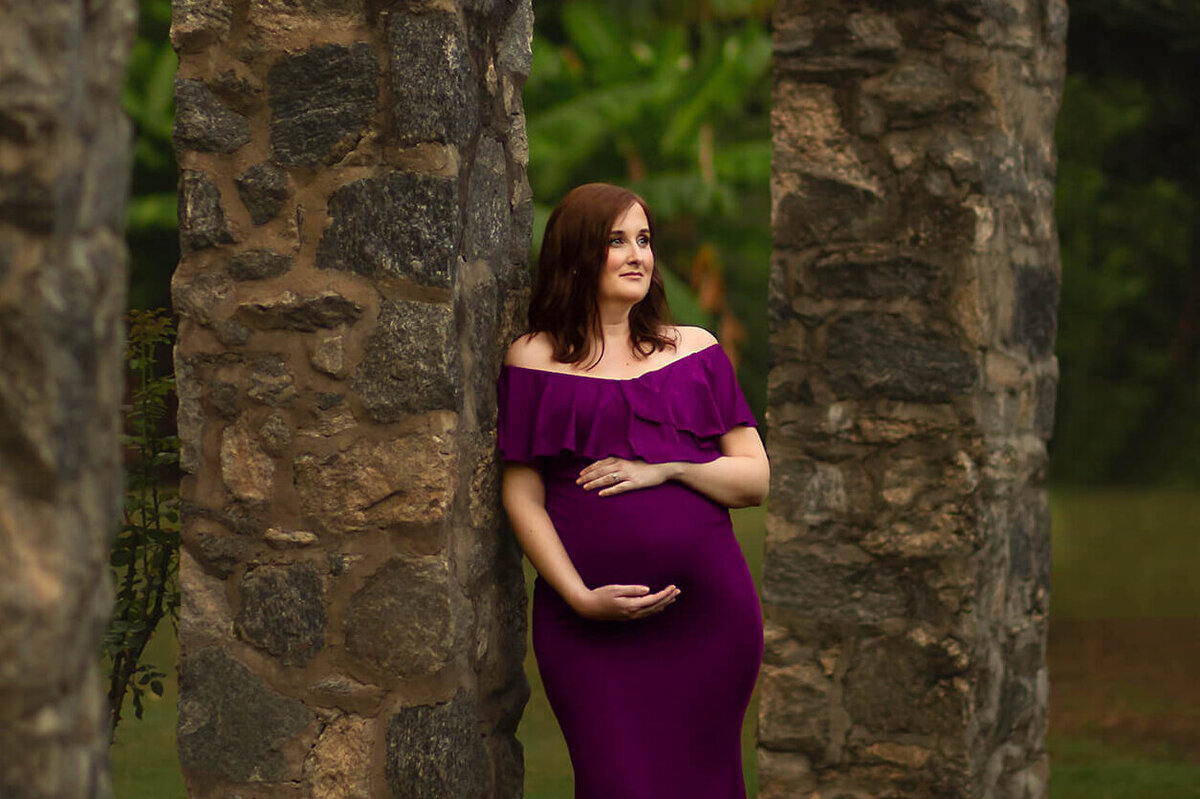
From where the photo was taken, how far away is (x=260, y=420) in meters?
3.09

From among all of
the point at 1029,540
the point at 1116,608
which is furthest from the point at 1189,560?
the point at 1029,540

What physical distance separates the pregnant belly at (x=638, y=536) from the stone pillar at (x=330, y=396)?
0.65ft

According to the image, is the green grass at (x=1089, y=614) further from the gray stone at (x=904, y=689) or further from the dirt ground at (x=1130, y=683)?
the gray stone at (x=904, y=689)

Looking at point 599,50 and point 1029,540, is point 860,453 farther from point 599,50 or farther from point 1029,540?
point 599,50

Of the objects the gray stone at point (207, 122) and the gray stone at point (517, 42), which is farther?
the gray stone at point (517, 42)

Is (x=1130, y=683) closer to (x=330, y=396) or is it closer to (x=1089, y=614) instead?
(x=1089, y=614)

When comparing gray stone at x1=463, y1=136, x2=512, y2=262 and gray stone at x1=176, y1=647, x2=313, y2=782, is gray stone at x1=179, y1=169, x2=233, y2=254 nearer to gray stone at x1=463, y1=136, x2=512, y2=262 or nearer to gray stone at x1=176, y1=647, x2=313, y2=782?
gray stone at x1=463, y1=136, x2=512, y2=262

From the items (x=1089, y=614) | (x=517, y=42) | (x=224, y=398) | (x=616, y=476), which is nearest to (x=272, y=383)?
(x=224, y=398)

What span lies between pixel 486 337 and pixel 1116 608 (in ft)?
31.3

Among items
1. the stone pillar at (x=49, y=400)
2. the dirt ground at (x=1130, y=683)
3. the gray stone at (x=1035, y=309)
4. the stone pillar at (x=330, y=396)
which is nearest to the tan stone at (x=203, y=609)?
the stone pillar at (x=330, y=396)

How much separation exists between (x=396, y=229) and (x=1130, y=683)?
750 cm

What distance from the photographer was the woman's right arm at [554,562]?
9.95 ft

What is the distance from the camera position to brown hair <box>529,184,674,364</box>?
3.20 meters

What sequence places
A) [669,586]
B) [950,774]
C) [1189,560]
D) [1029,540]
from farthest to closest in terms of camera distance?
1. [1189,560]
2. [1029,540]
3. [950,774]
4. [669,586]
